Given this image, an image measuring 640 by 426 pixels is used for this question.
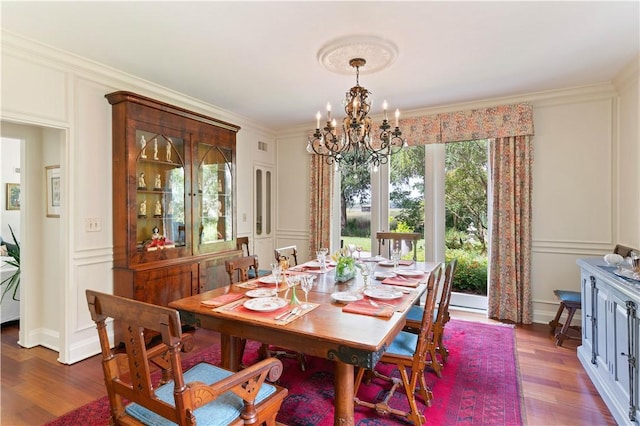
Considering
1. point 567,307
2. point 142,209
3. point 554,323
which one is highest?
point 142,209

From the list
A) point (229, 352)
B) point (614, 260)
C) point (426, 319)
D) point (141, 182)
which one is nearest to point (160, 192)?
point (141, 182)

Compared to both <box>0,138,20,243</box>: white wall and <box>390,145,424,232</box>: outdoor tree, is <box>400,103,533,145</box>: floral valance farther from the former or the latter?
<box>0,138,20,243</box>: white wall

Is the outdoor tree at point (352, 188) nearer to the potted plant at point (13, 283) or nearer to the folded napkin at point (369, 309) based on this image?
the folded napkin at point (369, 309)

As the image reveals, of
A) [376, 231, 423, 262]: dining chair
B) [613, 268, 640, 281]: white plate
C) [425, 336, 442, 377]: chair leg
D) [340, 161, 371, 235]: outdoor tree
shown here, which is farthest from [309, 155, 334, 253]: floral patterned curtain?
[613, 268, 640, 281]: white plate

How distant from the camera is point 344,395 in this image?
5.30ft

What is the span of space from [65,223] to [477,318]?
4418 mm

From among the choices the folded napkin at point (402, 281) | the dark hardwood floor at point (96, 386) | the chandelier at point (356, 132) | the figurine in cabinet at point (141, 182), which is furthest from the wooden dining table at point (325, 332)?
the figurine in cabinet at point (141, 182)

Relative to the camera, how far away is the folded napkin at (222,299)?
75.9 inches

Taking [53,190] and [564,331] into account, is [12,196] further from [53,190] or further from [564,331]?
[564,331]

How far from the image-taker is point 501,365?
2.76 metres

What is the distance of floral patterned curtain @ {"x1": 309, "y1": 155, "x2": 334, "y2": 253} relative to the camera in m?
4.97

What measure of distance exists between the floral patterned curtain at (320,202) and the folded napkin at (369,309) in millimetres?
3007

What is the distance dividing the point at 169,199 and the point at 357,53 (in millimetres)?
2375

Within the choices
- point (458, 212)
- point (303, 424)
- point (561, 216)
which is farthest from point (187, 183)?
point (561, 216)
